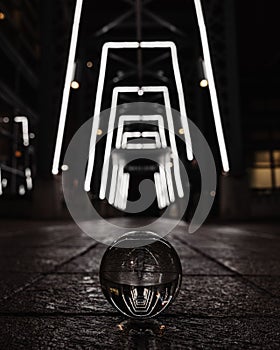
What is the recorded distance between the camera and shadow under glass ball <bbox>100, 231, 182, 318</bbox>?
1.36 metres

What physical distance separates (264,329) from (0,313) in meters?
1.06

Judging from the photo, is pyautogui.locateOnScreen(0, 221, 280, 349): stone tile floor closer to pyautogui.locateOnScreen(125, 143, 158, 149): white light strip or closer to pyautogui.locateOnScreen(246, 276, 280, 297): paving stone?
pyautogui.locateOnScreen(246, 276, 280, 297): paving stone

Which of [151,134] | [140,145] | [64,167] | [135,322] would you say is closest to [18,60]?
[140,145]

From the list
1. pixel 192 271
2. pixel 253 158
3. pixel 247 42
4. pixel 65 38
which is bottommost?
pixel 192 271

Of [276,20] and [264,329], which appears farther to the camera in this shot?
[276,20]

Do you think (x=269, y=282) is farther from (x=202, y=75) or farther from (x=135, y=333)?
A: (x=202, y=75)

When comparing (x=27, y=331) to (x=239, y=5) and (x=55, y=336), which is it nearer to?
(x=55, y=336)

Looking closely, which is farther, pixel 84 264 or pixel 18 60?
pixel 18 60

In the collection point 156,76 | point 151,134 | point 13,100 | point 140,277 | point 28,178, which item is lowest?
point 140,277

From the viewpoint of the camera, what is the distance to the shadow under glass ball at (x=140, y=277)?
1.36m

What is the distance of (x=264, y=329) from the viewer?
1424mm

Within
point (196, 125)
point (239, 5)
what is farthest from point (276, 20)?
point (196, 125)

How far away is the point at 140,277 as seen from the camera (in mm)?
1348

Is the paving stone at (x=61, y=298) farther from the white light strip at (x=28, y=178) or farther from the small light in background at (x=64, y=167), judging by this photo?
the white light strip at (x=28, y=178)
